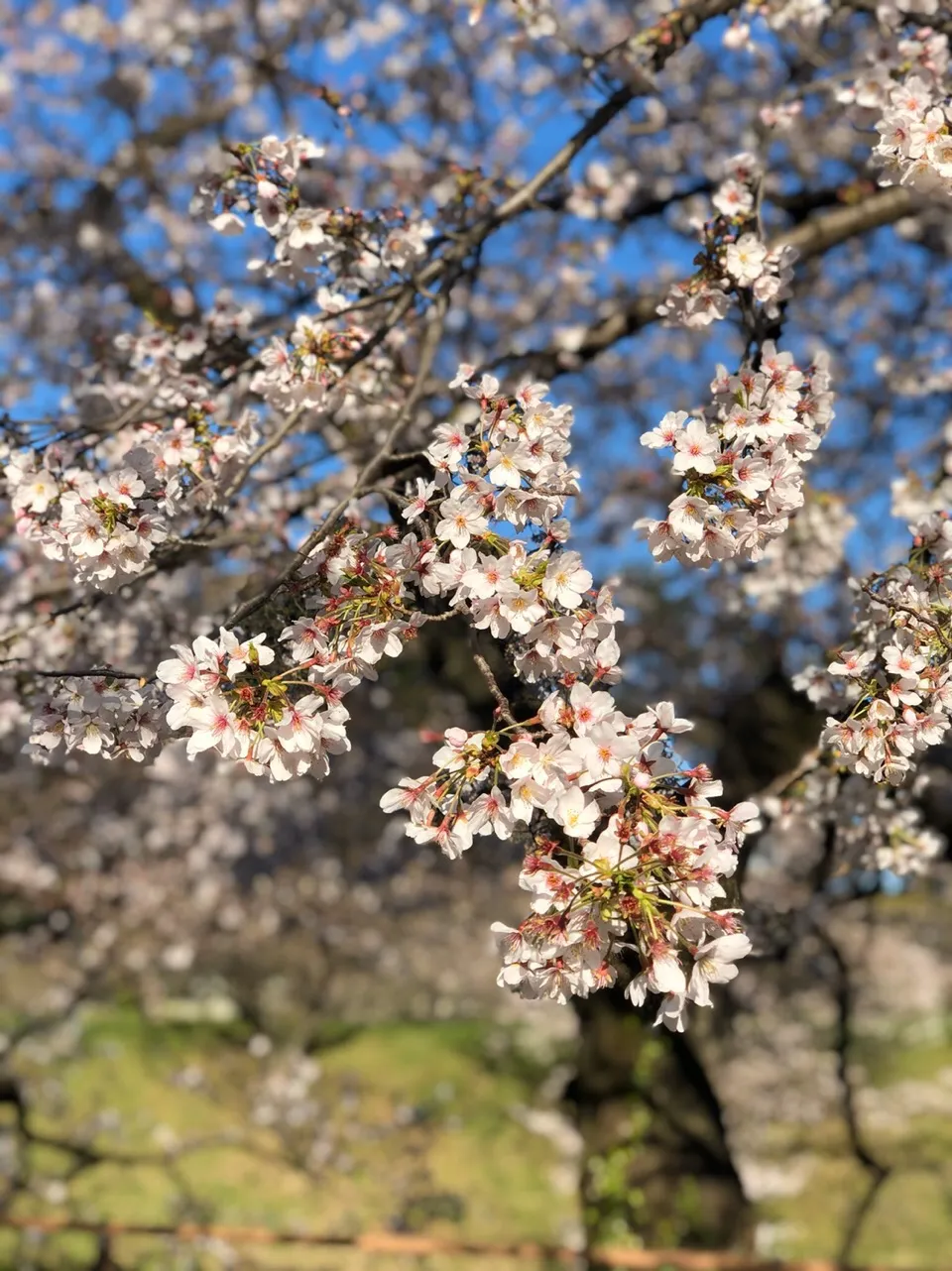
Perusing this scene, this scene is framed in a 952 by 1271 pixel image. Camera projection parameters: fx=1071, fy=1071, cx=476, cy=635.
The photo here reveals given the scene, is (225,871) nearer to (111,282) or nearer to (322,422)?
(111,282)

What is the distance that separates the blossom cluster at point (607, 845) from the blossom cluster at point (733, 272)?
4.68ft

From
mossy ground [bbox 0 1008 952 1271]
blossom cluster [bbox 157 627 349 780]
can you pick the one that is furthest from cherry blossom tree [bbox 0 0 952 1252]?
mossy ground [bbox 0 1008 952 1271]

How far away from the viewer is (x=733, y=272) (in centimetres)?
293

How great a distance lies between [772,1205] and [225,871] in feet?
24.6

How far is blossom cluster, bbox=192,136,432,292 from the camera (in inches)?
119

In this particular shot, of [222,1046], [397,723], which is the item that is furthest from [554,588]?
[222,1046]

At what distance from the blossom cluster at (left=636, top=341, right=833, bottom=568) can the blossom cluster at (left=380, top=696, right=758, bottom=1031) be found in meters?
0.45

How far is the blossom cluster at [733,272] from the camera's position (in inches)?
115

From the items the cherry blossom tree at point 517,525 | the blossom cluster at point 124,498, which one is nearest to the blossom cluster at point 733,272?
the cherry blossom tree at point 517,525

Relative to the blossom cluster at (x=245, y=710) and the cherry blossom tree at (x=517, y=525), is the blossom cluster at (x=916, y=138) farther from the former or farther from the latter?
the blossom cluster at (x=245, y=710)

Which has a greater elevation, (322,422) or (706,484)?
(322,422)

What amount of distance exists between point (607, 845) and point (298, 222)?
6.64 ft

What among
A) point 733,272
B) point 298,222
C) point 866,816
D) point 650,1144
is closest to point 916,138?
point 733,272

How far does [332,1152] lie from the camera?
10.3 m
